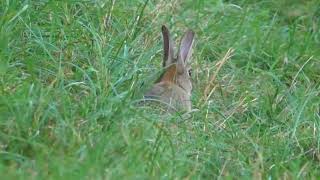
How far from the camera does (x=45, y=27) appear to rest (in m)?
6.62

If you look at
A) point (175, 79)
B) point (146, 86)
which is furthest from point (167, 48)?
point (146, 86)

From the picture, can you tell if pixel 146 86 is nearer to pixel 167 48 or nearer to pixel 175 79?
→ pixel 175 79

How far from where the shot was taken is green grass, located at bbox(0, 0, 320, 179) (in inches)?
201

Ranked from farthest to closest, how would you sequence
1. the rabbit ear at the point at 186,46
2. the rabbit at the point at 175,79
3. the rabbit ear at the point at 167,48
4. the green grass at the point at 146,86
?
the rabbit ear at the point at 186,46 → the rabbit ear at the point at 167,48 → the rabbit at the point at 175,79 → the green grass at the point at 146,86

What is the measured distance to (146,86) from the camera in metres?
6.19

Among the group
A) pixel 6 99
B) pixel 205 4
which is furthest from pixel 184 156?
pixel 205 4

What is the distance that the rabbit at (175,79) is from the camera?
6.44 metres

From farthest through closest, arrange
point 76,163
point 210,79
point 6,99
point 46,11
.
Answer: point 210,79 < point 46,11 < point 6,99 < point 76,163

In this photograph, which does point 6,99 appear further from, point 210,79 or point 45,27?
point 210,79

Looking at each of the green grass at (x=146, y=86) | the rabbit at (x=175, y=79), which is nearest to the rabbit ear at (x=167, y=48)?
the rabbit at (x=175, y=79)

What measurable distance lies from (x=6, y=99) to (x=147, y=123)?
691mm

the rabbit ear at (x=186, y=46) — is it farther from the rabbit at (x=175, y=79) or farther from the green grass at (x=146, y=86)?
the green grass at (x=146, y=86)

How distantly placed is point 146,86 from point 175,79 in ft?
1.99

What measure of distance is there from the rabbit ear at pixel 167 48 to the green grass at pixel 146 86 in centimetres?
10
